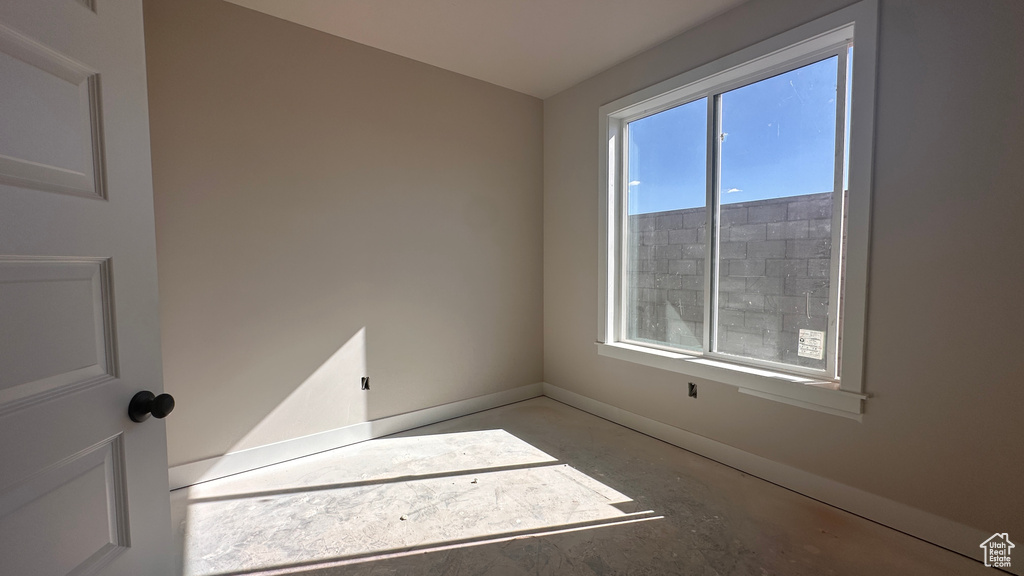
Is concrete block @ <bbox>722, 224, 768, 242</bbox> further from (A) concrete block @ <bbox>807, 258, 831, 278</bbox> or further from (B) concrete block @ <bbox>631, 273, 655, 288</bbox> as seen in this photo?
(B) concrete block @ <bbox>631, 273, 655, 288</bbox>

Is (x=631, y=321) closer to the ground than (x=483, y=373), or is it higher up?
higher up

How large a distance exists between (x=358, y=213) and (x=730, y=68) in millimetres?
2501

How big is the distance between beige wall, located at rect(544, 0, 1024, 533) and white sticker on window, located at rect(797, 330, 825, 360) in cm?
Answer: 24

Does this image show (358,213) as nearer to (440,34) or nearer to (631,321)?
(440,34)

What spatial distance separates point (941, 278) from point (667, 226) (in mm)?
1468

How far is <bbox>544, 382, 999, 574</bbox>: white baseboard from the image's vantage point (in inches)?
72.9

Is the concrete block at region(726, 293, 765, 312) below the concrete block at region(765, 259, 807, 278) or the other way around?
below

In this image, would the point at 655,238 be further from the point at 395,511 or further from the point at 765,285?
the point at 395,511

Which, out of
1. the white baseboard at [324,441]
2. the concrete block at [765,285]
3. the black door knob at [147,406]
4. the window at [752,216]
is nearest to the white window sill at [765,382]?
the window at [752,216]

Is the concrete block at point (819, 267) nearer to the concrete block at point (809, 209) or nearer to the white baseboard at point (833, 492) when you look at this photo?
→ the concrete block at point (809, 209)

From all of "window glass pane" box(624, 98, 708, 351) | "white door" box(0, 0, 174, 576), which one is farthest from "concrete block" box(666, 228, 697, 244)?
"white door" box(0, 0, 174, 576)

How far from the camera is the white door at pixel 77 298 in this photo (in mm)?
659

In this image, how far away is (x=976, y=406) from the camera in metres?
1.80

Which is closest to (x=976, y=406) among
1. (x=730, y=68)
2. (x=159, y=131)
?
(x=730, y=68)
